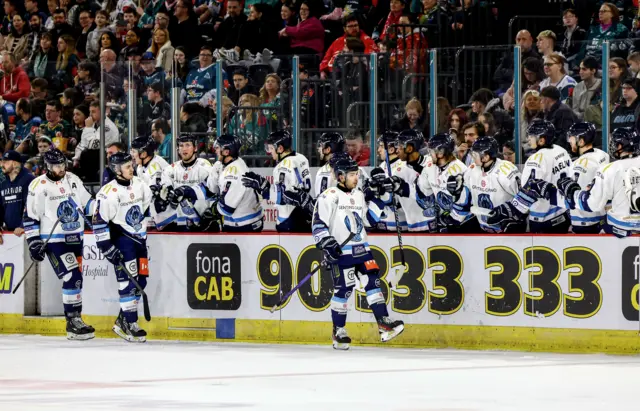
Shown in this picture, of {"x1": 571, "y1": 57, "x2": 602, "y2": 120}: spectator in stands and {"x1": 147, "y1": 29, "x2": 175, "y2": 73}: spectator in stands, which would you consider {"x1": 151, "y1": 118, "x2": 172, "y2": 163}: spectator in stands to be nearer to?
{"x1": 147, "y1": 29, "x2": 175, "y2": 73}: spectator in stands

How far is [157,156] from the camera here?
13328 mm

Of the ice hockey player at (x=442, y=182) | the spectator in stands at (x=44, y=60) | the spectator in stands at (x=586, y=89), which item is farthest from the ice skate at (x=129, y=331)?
the spectator in stands at (x=44, y=60)

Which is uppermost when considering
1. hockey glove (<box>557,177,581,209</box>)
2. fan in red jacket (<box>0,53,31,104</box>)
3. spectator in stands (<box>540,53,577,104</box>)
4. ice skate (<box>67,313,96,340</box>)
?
fan in red jacket (<box>0,53,31,104</box>)

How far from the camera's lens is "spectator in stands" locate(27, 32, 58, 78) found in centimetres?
1761

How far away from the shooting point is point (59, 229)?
12.6 m

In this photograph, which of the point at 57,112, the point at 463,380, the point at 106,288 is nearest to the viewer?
the point at 463,380

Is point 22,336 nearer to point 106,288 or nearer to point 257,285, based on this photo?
point 106,288

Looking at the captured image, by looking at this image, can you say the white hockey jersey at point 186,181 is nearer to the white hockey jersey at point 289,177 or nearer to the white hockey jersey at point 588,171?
the white hockey jersey at point 289,177

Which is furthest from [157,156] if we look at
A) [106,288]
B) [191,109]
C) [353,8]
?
[353,8]

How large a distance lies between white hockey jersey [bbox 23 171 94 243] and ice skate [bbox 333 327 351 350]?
9.38 ft

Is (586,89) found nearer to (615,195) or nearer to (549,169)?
(549,169)

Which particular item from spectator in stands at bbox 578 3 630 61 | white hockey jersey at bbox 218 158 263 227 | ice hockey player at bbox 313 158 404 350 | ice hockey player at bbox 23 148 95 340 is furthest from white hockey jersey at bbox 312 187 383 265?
spectator in stands at bbox 578 3 630 61

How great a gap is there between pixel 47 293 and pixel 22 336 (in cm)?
54

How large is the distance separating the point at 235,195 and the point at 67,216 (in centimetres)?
160
